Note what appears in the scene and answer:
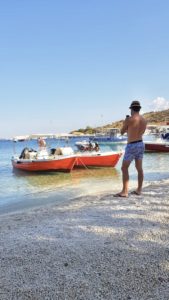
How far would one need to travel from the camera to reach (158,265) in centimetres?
442

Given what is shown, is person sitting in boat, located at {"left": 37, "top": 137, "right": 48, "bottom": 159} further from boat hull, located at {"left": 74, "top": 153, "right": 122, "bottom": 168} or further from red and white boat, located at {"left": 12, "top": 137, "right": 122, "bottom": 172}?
boat hull, located at {"left": 74, "top": 153, "right": 122, "bottom": 168}

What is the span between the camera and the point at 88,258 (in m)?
4.71

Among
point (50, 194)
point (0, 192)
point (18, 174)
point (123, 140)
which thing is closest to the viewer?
point (50, 194)

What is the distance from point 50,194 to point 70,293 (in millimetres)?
10666

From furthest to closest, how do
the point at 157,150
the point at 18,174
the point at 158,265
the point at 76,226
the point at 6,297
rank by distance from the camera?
the point at 157,150 < the point at 18,174 < the point at 76,226 < the point at 158,265 < the point at 6,297

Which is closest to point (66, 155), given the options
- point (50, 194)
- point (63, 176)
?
point (63, 176)

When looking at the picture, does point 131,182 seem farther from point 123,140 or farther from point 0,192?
point 123,140

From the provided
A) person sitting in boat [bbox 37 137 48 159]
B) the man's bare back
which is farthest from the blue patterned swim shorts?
person sitting in boat [bbox 37 137 48 159]

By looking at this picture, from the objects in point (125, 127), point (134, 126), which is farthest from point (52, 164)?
point (134, 126)

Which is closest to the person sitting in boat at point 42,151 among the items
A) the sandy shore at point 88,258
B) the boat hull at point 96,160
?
the boat hull at point 96,160

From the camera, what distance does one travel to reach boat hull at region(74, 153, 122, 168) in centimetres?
2433

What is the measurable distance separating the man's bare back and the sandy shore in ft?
7.29

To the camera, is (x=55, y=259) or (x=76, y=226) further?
(x=76, y=226)

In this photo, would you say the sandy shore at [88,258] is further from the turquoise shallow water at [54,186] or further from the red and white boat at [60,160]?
the red and white boat at [60,160]
